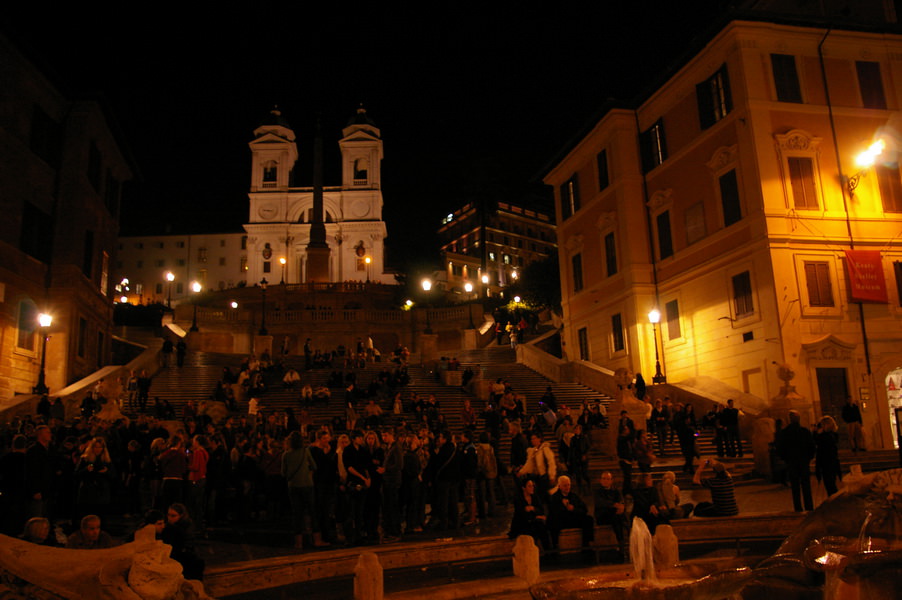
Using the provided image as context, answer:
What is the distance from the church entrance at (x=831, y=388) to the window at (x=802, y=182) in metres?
5.37

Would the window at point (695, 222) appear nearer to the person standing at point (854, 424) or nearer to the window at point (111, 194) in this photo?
the person standing at point (854, 424)

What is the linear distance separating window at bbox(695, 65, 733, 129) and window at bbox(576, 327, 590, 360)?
10749 mm

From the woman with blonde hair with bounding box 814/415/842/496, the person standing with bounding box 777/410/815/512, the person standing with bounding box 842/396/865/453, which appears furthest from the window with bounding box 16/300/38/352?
the person standing with bounding box 842/396/865/453

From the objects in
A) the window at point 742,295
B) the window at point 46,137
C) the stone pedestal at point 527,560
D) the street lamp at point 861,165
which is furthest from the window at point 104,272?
the street lamp at point 861,165

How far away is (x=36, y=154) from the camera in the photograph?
91.0 feet

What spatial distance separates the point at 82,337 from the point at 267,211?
60014 mm

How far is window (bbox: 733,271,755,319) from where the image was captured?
940 inches

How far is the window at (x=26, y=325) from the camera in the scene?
25.6 meters

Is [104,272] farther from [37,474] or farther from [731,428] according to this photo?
[731,428]

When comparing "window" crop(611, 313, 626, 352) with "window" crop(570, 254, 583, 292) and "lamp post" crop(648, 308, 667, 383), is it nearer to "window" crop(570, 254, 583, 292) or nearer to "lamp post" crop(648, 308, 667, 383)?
"lamp post" crop(648, 308, 667, 383)

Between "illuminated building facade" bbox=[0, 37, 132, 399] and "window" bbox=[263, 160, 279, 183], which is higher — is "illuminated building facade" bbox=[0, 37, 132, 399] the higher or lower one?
the lower one

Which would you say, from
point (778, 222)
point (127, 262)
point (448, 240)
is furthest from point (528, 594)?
point (448, 240)

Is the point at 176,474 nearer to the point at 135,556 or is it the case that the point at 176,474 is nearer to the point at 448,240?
the point at 135,556

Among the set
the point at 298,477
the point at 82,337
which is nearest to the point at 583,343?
the point at 82,337
